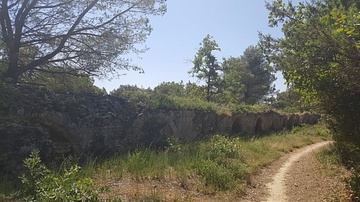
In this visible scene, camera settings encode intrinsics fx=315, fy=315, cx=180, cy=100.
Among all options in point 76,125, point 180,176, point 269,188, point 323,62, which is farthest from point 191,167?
point 323,62

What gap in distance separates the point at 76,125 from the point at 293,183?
23.0ft

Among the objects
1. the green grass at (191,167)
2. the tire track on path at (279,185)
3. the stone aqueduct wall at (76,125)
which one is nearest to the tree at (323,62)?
the tire track on path at (279,185)

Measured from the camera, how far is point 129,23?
13164 millimetres

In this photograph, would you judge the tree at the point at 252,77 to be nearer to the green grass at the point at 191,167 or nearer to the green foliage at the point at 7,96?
the green grass at the point at 191,167

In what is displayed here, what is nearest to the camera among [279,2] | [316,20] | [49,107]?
[316,20]

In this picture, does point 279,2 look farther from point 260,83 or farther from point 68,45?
point 260,83

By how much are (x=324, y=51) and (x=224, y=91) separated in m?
22.4

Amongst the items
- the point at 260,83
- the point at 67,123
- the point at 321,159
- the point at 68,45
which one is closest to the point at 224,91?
the point at 260,83

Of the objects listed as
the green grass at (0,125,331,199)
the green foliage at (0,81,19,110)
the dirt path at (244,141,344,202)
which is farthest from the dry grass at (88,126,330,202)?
the green foliage at (0,81,19,110)

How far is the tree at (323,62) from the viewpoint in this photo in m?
6.38

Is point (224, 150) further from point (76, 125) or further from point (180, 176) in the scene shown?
point (76, 125)

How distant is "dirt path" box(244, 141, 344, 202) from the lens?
809cm

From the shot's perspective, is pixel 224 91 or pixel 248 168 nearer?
pixel 248 168

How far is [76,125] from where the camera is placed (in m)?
10.0
